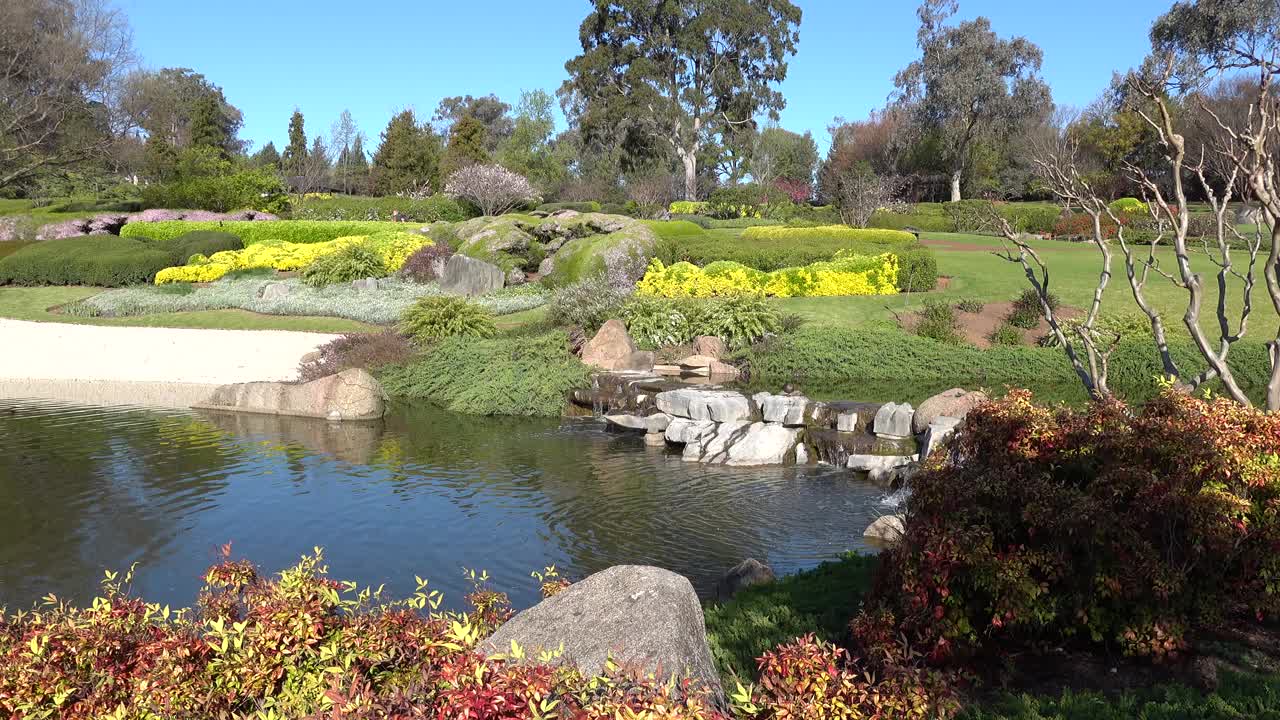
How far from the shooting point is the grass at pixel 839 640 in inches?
147

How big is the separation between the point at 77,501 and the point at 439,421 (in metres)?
4.79

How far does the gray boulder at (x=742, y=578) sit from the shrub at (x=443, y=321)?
10.4 m

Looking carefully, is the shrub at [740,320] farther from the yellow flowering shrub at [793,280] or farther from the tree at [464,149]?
the tree at [464,149]

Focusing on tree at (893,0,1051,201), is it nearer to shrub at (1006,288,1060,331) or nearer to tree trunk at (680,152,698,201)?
tree trunk at (680,152,698,201)

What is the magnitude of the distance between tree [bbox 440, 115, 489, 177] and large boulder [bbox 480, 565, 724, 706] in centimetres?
4950

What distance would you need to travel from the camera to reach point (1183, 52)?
52.5m

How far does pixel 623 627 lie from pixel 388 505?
5.44 m

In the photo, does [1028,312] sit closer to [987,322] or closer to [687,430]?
[987,322]

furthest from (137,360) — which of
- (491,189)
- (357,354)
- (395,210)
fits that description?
(395,210)

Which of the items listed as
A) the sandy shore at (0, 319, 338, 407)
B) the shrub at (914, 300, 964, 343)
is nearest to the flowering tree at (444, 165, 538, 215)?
the sandy shore at (0, 319, 338, 407)

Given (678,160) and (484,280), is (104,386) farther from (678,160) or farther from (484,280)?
(678,160)

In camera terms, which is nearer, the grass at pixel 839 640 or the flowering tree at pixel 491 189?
the grass at pixel 839 640

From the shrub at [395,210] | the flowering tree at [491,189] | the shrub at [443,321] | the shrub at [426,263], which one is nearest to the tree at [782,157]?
the flowering tree at [491,189]

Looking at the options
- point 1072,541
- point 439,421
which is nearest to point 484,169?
point 439,421
